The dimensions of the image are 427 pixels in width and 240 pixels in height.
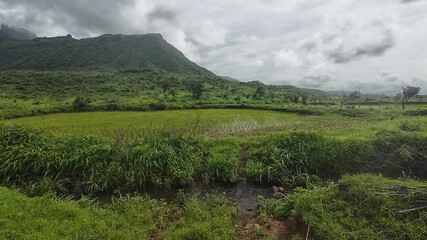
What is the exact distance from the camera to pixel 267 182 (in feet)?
33.7

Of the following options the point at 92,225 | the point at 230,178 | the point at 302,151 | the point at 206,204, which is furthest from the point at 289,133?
the point at 92,225

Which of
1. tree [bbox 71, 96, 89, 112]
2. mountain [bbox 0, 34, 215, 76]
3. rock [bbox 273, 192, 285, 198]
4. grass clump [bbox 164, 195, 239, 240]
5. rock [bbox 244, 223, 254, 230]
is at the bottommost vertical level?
rock [bbox 244, 223, 254, 230]

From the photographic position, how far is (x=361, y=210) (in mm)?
6625

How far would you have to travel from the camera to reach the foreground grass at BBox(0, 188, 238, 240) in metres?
5.95

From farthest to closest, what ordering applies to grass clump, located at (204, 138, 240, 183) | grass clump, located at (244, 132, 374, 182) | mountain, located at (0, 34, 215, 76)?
mountain, located at (0, 34, 215, 76) → grass clump, located at (244, 132, 374, 182) → grass clump, located at (204, 138, 240, 183)

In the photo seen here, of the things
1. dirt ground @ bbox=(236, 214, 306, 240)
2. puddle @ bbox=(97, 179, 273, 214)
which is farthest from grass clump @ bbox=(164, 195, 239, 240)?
puddle @ bbox=(97, 179, 273, 214)

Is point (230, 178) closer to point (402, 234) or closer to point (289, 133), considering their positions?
point (289, 133)

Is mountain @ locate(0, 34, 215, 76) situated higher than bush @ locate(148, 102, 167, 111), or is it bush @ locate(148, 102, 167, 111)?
mountain @ locate(0, 34, 215, 76)

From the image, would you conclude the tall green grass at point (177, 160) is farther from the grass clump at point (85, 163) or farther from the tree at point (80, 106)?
the tree at point (80, 106)

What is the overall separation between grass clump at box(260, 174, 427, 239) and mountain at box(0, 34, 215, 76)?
4696 inches

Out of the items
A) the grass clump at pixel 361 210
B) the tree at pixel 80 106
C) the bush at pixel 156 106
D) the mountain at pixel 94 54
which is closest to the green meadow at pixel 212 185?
the grass clump at pixel 361 210

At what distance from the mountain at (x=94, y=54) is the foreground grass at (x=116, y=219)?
118m

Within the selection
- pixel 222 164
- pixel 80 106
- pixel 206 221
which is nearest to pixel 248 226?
pixel 206 221

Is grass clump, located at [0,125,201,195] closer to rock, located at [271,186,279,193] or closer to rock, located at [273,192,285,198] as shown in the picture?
rock, located at [271,186,279,193]
